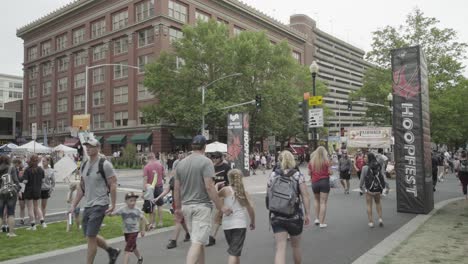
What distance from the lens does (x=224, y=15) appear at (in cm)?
5572

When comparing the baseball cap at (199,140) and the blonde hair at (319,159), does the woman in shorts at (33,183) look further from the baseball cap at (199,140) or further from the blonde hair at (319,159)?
the blonde hair at (319,159)

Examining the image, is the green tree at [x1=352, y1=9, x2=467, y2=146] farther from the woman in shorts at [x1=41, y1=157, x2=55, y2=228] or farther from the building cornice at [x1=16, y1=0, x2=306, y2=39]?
the woman in shorts at [x1=41, y1=157, x2=55, y2=228]

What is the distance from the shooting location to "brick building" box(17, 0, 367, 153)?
48.8 meters

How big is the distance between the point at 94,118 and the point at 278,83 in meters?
27.0

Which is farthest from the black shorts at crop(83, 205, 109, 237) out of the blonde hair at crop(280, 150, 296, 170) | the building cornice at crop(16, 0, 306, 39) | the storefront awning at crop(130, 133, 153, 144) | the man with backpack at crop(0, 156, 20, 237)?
the building cornice at crop(16, 0, 306, 39)

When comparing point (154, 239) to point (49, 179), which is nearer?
point (154, 239)

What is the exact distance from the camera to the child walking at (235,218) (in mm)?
4988

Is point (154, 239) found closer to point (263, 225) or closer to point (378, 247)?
point (263, 225)

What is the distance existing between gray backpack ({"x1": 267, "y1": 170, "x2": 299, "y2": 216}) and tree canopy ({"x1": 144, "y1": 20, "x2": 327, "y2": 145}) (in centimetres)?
3195

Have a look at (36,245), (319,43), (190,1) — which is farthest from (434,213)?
(319,43)

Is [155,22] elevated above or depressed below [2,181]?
above

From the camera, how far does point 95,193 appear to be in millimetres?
5711

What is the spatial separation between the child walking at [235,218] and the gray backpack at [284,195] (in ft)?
1.02

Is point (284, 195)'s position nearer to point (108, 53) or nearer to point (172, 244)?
point (172, 244)
